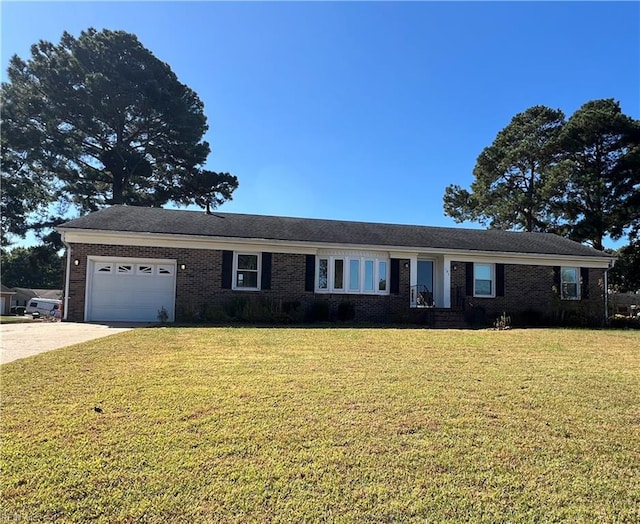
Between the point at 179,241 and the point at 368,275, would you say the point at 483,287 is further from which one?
the point at 179,241

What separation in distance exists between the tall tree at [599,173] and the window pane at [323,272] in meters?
20.5

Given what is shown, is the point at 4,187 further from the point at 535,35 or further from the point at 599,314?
the point at 599,314

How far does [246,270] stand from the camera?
15.5 m

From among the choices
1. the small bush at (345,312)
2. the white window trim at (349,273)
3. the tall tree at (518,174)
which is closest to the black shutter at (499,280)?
the white window trim at (349,273)

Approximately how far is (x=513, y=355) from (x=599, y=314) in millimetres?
11455

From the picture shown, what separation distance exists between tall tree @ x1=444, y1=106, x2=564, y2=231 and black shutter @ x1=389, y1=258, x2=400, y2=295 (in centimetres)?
1805

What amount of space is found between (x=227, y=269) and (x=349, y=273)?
4.65 metres

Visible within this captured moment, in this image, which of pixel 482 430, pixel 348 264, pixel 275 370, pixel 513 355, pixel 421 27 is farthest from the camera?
pixel 348 264

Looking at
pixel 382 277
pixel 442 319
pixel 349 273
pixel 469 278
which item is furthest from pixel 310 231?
pixel 469 278

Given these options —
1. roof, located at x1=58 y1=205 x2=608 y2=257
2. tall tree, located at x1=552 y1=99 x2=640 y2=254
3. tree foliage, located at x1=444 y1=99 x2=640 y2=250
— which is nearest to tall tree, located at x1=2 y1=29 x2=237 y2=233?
roof, located at x1=58 y1=205 x2=608 y2=257

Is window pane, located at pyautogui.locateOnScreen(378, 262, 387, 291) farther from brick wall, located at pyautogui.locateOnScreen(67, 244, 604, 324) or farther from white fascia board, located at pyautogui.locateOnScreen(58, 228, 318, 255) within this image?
white fascia board, located at pyautogui.locateOnScreen(58, 228, 318, 255)

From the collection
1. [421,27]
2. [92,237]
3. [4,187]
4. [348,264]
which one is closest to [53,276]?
[4,187]

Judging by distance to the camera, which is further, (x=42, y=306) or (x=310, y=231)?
(x=42, y=306)

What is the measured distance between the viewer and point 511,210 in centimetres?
3081
